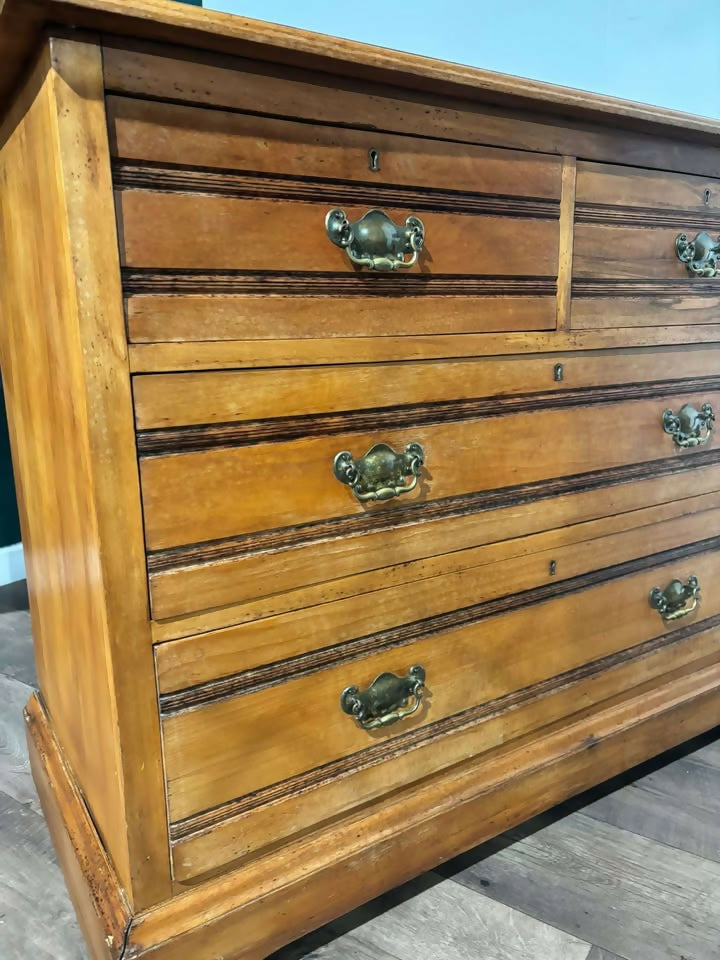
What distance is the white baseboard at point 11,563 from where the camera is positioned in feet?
6.46

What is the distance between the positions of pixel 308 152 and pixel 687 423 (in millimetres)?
672

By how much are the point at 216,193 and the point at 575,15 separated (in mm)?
1481

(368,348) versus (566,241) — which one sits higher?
(566,241)

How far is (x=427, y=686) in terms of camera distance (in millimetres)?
878

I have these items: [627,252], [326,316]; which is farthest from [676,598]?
[326,316]

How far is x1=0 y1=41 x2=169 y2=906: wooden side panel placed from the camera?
0.58 m

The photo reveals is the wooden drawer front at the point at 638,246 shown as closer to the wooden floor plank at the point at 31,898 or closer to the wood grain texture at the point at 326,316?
the wood grain texture at the point at 326,316

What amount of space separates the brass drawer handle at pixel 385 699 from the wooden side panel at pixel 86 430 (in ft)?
0.72

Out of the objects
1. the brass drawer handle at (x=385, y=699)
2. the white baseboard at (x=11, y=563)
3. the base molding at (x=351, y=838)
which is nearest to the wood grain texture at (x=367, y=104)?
the brass drawer handle at (x=385, y=699)

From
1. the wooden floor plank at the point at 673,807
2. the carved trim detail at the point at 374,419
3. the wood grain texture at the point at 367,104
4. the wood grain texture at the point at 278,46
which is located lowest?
the wooden floor plank at the point at 673,807

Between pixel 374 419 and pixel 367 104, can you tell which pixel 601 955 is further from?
pixel 367 104

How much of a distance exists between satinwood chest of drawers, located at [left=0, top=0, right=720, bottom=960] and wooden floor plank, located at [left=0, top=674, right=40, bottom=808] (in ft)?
0.62

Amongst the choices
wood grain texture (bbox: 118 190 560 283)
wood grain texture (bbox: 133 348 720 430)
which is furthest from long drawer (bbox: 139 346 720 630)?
wood grain texture (bbox: 118 190 560 283)

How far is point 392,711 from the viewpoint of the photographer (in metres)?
0.85
